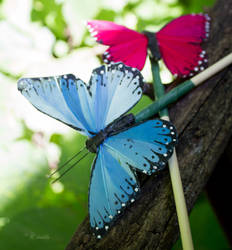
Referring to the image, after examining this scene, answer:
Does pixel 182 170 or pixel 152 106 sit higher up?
pixel 152 106

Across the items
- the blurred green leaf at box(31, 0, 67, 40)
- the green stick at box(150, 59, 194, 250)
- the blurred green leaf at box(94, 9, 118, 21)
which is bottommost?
A: the green stick at box(150, 59, 194, 250)

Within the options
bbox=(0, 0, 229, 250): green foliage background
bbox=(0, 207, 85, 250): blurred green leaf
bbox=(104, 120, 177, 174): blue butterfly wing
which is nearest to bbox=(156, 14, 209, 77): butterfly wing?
bbox=(0, 0, 229, 250): green foliage background

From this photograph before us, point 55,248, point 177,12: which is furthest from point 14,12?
point 55,248

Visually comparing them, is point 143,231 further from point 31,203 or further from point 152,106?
point 31,203

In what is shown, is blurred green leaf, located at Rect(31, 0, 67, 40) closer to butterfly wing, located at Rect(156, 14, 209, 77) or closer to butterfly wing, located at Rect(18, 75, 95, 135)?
butterfly wing, located at Rect(156, 14, 209, 77)

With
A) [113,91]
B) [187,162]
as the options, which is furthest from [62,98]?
[187,162]

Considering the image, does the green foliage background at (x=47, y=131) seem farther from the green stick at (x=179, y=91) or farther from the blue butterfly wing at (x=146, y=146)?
the blue butterfly wing at (x=146, y=146)
